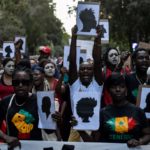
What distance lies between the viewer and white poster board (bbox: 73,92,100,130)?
629cm

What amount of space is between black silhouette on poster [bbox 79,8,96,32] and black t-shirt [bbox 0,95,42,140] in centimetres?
186

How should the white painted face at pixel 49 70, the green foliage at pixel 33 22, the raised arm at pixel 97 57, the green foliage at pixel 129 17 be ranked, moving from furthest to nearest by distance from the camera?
the green foliage at pixel 33 22 → the green foliage at pixel 129 17 → the white painted face at pixel 49 70 → the raised arm at pixel 97 57

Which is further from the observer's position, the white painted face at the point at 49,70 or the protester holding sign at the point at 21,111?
the white painted face at the point at 49,70

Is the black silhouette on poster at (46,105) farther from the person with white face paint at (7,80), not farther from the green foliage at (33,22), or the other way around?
the green foliage at (33,22)

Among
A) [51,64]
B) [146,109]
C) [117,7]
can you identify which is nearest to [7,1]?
[117,7]

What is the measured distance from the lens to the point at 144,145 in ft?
19.6

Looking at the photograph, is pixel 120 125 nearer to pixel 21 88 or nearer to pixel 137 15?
pixel 21 88

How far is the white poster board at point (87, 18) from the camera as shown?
7844 millimetres

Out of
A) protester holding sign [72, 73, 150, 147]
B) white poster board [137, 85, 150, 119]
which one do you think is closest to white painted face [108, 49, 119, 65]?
white poster board [137, 85, 150, 119]

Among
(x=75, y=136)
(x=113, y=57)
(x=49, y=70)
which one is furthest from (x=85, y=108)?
(x=49, y=70)

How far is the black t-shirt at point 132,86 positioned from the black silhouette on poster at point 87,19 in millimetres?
815

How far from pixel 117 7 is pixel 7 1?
11.0m

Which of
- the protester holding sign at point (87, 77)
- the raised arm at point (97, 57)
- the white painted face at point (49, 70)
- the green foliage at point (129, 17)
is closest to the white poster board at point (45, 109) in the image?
the protester holding sign at point (87, 77)

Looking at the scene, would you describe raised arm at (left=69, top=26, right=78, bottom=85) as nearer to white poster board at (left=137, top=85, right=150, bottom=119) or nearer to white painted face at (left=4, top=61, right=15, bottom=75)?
white poster board at (left=137, top=85, right=150, bottom=119)
